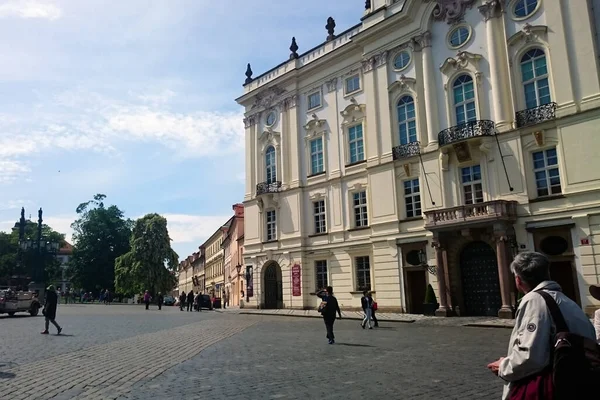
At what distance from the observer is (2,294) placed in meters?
30.4

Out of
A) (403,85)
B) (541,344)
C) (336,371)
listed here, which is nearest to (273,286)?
(403,85)

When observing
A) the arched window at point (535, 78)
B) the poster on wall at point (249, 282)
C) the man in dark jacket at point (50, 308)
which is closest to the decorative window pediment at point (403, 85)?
the arched window at point (535, 78)

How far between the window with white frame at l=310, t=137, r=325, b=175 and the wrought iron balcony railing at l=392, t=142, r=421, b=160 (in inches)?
285

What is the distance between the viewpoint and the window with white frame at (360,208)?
111ft

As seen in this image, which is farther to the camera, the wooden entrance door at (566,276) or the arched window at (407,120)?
the arched window at (407,120)

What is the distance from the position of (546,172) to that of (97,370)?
22.5 meters

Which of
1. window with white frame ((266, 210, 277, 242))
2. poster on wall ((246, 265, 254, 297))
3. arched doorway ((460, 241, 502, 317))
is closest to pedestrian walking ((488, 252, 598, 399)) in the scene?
arched doorway ((460, 241, 502, 317))

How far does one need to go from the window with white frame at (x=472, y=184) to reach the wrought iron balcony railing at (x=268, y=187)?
1563 cm

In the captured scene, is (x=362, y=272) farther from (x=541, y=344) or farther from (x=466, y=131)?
(x=541, y=344)

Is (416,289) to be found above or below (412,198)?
below

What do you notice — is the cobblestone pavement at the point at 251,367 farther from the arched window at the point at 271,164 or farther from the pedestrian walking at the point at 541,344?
the arched window at the point at 271,164

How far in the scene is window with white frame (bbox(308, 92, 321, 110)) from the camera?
38.0 metres

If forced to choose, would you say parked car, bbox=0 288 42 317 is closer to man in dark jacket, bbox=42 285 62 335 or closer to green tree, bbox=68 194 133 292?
man in dark jacket, bbox=42 285 62 335

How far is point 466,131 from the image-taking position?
27516mm
